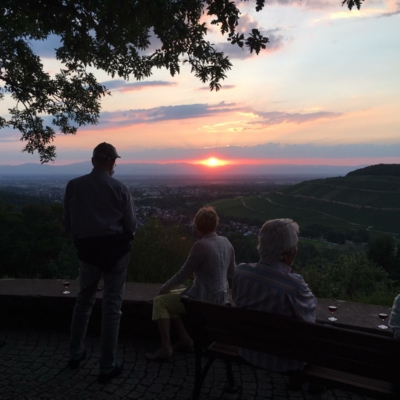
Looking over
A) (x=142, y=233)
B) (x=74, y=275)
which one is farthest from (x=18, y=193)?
(x=142, y=233)

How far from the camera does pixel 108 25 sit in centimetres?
448

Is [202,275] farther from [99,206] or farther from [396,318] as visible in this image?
[396,318]

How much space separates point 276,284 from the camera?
9.24 ft

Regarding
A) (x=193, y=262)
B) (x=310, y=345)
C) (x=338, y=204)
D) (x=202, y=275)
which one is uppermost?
(x=193, y=262)

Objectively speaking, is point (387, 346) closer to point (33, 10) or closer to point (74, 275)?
point (33, 10)

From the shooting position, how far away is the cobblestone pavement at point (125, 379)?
344 cm

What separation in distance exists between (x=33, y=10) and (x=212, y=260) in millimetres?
3278

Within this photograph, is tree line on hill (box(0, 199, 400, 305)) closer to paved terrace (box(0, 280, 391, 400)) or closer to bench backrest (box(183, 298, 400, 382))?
paved terrace (box(0, 280, 391, 400))

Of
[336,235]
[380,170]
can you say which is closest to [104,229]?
[336,235]

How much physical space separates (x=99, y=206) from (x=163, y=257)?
1003 centimetres

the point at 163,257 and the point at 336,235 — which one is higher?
the point at 163,257

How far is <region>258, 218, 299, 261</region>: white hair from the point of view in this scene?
2854mm

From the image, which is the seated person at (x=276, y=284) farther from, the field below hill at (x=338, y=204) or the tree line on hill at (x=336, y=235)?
the field below hill at (x=338, y=204)

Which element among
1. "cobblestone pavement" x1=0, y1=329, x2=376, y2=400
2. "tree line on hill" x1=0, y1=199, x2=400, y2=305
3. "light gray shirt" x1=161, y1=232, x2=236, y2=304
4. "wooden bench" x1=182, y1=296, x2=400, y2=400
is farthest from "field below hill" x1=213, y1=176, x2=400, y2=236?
"wooden bench" x1=182, y1=296, x2=400, y2=400
